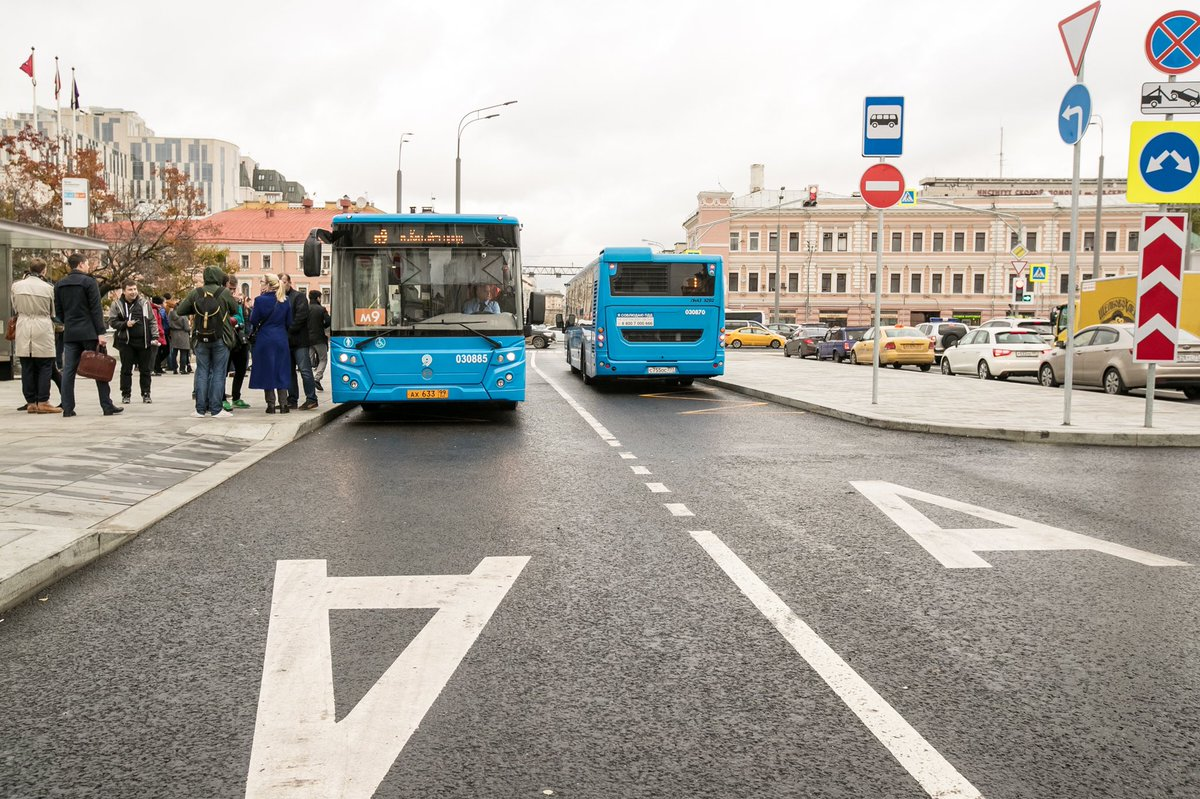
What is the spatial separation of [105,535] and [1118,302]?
23156 millimetres

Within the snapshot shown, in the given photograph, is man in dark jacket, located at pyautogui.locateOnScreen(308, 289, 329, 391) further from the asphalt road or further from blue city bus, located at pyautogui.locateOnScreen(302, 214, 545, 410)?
the asphalt road

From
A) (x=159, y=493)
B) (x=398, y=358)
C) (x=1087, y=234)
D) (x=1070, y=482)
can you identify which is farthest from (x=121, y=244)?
(x=1087, y=234)

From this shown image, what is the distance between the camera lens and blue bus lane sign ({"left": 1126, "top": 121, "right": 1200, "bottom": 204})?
1208 cm

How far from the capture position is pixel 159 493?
27.5ft

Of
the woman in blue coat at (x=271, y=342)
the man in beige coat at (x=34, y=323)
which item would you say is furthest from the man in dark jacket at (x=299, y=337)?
the man in beige coat at (x=34, y=323)

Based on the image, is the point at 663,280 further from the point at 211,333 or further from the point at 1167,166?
the point at 1167,166

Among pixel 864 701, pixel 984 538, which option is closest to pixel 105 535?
pixel 864 701

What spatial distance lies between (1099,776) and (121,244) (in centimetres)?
4953

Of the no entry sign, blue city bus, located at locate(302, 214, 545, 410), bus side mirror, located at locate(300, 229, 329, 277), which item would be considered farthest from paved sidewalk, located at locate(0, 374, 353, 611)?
the no entry sign

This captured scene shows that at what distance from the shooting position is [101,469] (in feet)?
29.9

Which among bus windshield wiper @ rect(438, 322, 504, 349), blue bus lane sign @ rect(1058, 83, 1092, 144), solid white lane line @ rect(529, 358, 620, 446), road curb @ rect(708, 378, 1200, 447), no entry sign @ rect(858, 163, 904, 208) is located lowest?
solid white lane line @ rect(529, 358, 620, 446)

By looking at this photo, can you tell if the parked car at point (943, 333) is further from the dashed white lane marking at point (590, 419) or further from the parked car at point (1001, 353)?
the dashed white lane marking at point (590, 419)

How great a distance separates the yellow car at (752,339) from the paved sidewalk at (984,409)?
40000 mm

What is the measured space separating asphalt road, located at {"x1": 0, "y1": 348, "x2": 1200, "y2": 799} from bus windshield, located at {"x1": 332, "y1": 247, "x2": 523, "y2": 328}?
601cm
